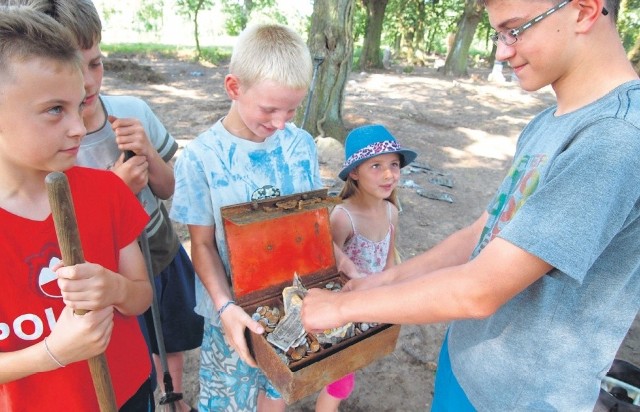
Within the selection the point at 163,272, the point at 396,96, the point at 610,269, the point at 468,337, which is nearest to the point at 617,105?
the point at 610,269

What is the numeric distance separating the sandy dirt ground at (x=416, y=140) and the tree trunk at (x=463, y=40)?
1417 mm

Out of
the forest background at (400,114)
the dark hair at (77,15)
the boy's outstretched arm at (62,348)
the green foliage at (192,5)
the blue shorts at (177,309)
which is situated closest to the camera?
the boy's outstretched arm at (62,348)

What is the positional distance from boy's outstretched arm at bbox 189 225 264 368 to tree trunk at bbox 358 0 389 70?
20061mm

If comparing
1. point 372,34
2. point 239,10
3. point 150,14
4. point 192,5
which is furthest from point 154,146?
point 150,14

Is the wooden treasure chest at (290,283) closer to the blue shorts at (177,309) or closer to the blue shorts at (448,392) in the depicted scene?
the blue shorts at (448,392)

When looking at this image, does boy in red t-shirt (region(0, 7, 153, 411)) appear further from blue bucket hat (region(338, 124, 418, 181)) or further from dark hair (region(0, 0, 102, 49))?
blue bucket hat (region(338, 124, 418, 181))

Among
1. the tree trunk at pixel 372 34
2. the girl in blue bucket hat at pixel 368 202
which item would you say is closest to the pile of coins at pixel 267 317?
the girl in blue bucket hat at pixel 368 202

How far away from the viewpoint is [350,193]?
107 inches

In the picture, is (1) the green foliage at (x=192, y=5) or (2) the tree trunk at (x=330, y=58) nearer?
(2) the tree trunk at (x=330, y=58)

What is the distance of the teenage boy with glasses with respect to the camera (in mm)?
984

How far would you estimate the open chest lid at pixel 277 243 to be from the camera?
1716mm

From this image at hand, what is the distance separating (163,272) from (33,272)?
121cm

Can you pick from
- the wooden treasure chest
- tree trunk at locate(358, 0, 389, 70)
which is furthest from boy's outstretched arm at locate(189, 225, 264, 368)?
tree trunk at locate(358, 0, 389, 70)

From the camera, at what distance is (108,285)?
3.94 ft
